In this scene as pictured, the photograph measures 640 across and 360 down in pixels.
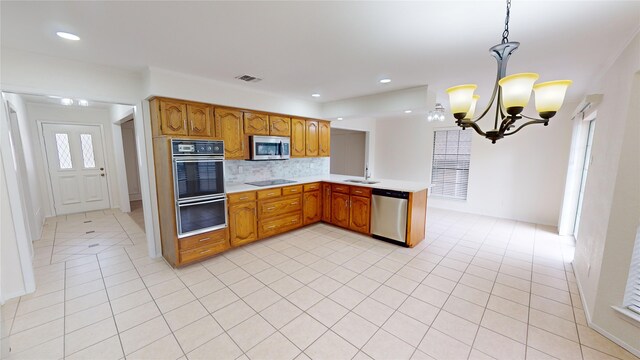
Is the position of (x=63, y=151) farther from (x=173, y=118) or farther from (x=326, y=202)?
(x=326, y=202)

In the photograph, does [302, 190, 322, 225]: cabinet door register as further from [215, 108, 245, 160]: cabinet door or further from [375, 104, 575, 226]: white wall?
[375, 104, 575, 226]: white wall

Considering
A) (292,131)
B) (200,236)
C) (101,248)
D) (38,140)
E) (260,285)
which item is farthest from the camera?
(38,140)

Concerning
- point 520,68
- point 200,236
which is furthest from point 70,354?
point 520,68

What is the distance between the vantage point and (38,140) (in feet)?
16.2

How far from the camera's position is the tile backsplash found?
13.7 ft

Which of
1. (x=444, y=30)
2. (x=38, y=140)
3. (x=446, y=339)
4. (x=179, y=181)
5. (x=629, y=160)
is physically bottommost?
(x=446, y=339)

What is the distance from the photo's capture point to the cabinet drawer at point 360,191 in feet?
13.3

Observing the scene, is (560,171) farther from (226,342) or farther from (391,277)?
(226,342)

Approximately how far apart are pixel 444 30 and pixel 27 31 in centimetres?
334

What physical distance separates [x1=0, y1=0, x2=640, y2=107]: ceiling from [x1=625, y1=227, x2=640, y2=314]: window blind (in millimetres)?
1680

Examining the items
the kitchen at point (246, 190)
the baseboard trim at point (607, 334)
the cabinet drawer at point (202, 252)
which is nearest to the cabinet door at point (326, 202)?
the kitchen at point (246, 190)

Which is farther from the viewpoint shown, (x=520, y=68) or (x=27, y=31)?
(x=520, y=68)

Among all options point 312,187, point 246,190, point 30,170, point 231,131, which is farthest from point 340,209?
→ point 30,170

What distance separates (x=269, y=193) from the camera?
3.89 m
